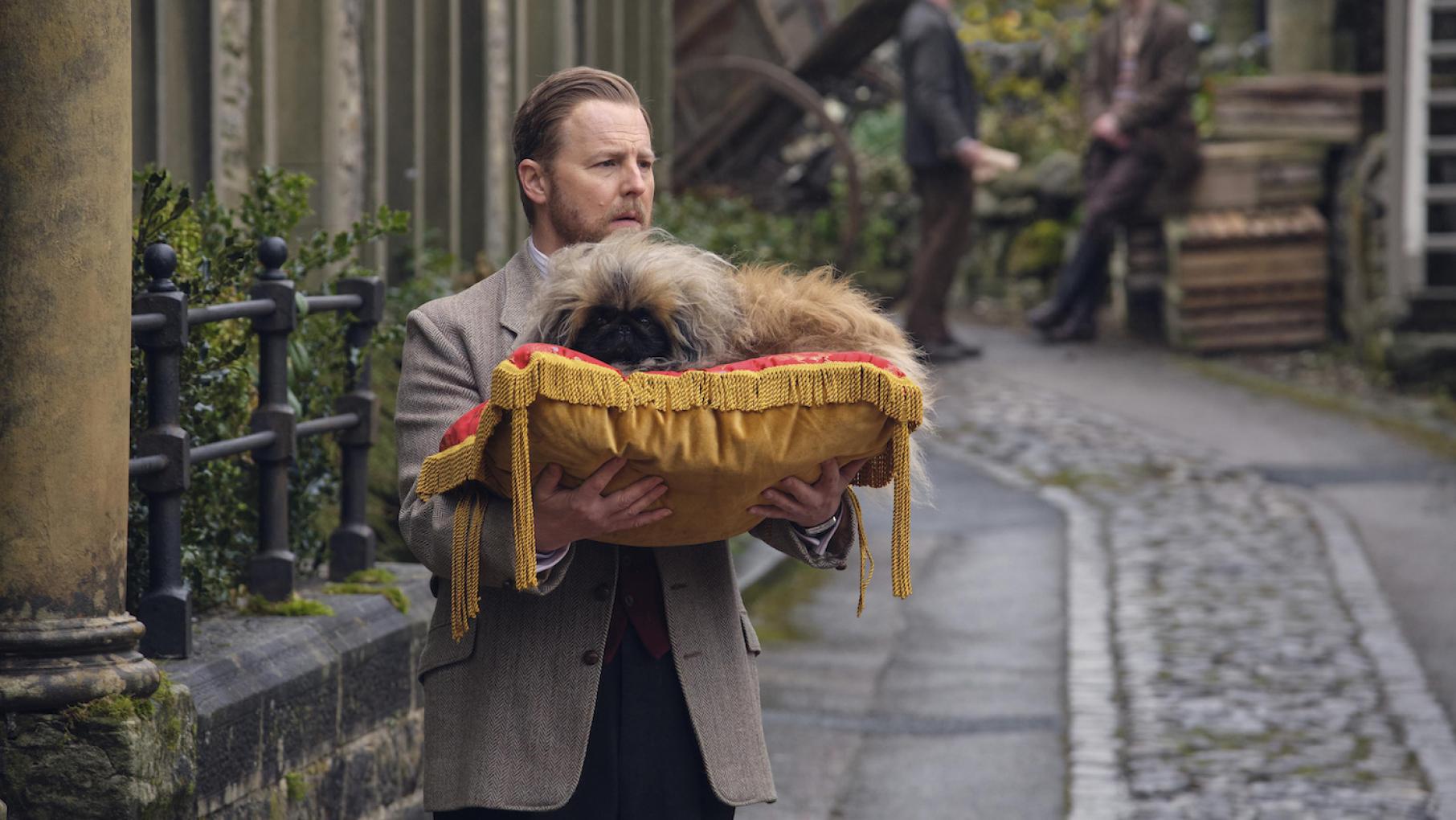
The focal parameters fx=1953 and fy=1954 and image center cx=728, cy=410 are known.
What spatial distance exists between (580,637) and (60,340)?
4.15 feet

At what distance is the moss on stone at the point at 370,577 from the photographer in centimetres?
494

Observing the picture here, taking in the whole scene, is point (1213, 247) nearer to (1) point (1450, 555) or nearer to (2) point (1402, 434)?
(2) point (1402, 434)

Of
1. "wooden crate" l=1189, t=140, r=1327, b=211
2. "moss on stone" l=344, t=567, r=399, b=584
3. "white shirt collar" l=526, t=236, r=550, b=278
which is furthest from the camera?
"wooden crate" l=1189, t=140, r=1327, b=211

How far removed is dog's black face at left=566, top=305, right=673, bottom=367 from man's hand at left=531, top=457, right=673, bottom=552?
153 millimetres

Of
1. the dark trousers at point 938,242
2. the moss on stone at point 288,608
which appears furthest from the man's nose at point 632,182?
the dark trousers at point 938,242

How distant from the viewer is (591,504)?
8.30 feet

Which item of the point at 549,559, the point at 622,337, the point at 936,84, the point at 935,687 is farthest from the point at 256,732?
the point at 936,84

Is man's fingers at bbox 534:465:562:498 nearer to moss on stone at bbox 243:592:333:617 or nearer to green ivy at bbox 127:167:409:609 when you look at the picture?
green ivy at bbox 127:167:409:609

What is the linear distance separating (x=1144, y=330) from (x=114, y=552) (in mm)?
12085

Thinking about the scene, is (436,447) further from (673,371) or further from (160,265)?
(160,265)

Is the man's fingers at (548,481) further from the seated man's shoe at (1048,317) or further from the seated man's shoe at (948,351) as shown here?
the seated man's shoe at (1048,317)

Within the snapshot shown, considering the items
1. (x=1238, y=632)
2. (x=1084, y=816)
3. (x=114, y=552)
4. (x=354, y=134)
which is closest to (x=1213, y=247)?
(x=1238, y=632)

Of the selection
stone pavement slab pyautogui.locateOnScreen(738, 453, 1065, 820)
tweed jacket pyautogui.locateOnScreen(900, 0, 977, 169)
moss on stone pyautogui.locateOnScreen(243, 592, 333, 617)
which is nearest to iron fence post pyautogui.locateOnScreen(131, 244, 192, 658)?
moss on stone pyautogui.locateOnScreen(243, 592, 333, 617)

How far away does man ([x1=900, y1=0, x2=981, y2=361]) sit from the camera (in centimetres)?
1283
